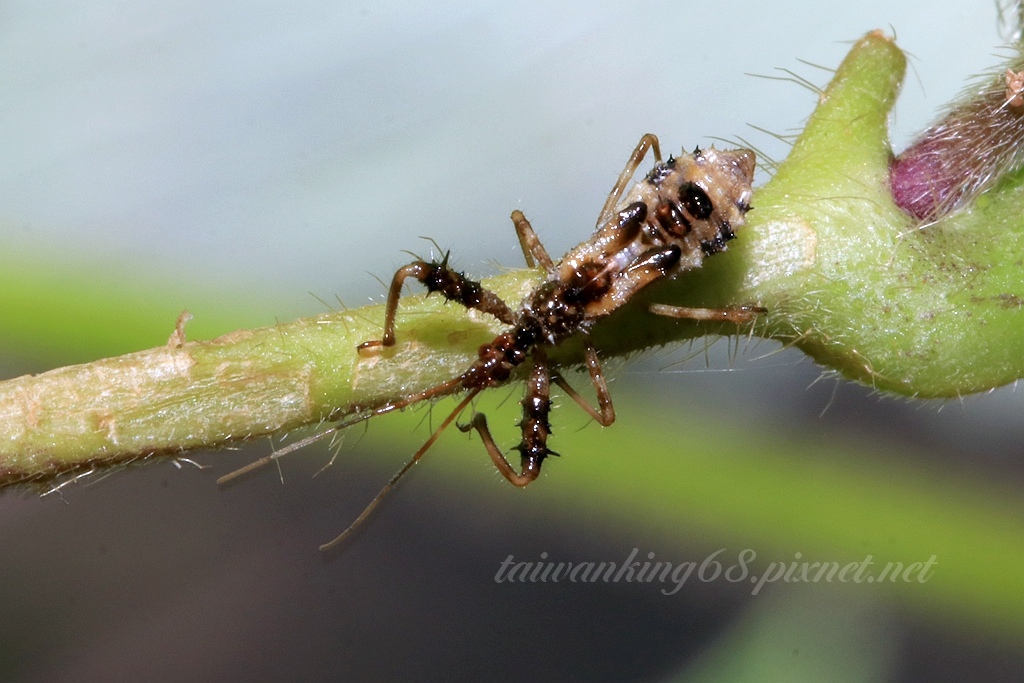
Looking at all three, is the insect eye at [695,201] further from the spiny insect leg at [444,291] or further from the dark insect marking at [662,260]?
the spiny insect leg at [444,291]

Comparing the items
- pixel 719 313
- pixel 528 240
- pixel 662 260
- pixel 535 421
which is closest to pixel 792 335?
pixel 719 313

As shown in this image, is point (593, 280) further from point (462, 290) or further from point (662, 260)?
point (462, 290)

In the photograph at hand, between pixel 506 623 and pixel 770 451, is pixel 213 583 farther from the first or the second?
pixel 770 451

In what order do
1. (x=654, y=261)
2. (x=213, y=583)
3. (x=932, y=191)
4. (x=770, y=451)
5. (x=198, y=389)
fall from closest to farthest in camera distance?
1. (x=198, y=389)
2. (x=932, y=191)
3. (x=654, y=261)
4. (x=770, y=451)
5. (x=213, y=583)

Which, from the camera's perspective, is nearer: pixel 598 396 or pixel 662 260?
pixel 662 260

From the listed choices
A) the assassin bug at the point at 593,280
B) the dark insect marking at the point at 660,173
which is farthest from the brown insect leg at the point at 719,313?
the dark insect marking at the point at 660,173

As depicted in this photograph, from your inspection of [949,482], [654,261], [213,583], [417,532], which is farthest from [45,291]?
[949,482]
